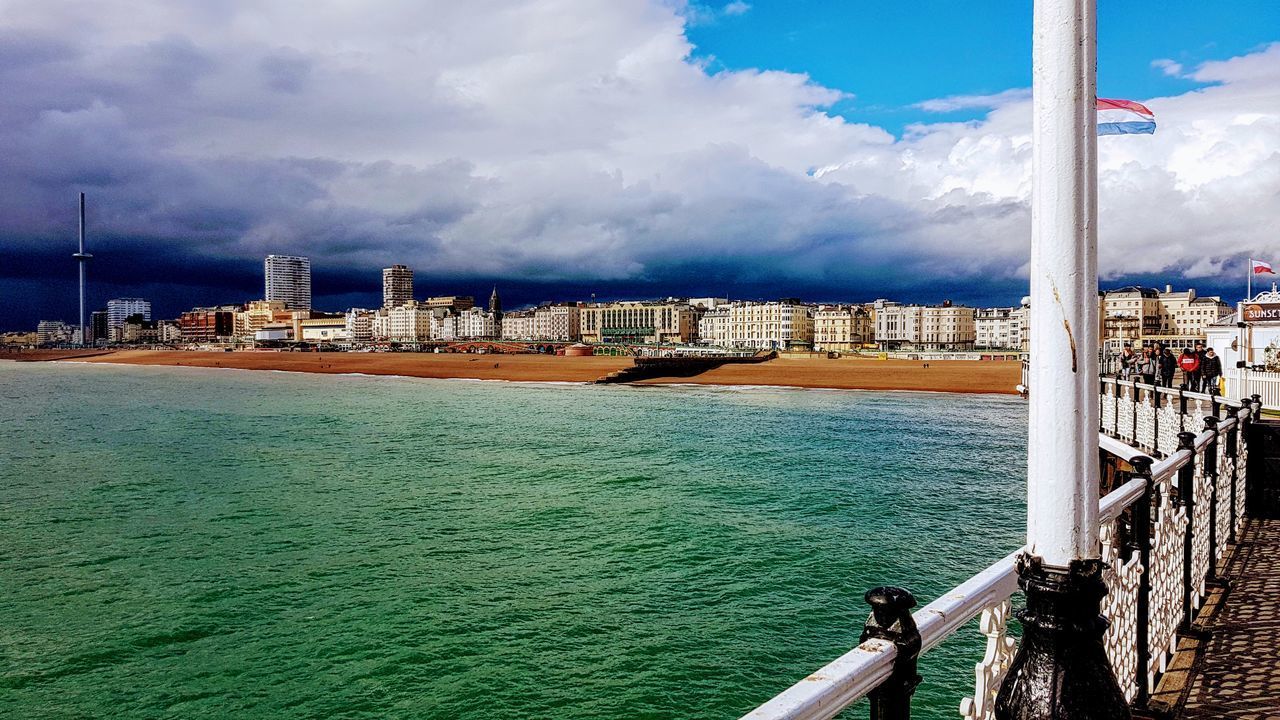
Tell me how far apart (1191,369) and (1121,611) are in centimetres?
1991

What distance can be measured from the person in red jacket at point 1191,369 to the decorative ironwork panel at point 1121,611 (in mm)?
18175

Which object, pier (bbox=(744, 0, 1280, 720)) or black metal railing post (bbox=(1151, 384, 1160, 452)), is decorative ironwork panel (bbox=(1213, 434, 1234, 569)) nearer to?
pier (bbox=(744, 0, 1280, 720))

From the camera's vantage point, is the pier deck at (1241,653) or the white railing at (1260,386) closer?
the pier deck at (1241,653)

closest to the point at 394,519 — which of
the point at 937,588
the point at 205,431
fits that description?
the point at 937,588

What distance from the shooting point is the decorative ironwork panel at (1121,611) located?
437cm

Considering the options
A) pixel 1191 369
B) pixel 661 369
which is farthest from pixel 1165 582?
pixel 661 369

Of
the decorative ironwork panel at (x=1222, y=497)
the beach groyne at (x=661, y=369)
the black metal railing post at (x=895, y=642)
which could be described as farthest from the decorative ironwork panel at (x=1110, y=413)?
the beach groyne at (x=661, y=369)

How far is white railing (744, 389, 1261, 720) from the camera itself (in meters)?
2.38

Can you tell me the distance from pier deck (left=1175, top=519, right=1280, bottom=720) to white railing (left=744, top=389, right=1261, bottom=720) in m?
0.21

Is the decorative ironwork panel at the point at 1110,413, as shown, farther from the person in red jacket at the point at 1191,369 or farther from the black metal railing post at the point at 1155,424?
the black metal railing post at the point at 1155,424

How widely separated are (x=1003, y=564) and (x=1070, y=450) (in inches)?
30.2

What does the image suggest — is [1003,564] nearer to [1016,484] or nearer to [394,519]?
[394,519]

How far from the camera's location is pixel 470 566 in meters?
14.8

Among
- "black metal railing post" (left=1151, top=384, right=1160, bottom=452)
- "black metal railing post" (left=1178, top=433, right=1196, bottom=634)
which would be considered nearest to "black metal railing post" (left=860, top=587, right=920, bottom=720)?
"black metal railing post" (left=1178, top=433, right=1196, bottom=634)
